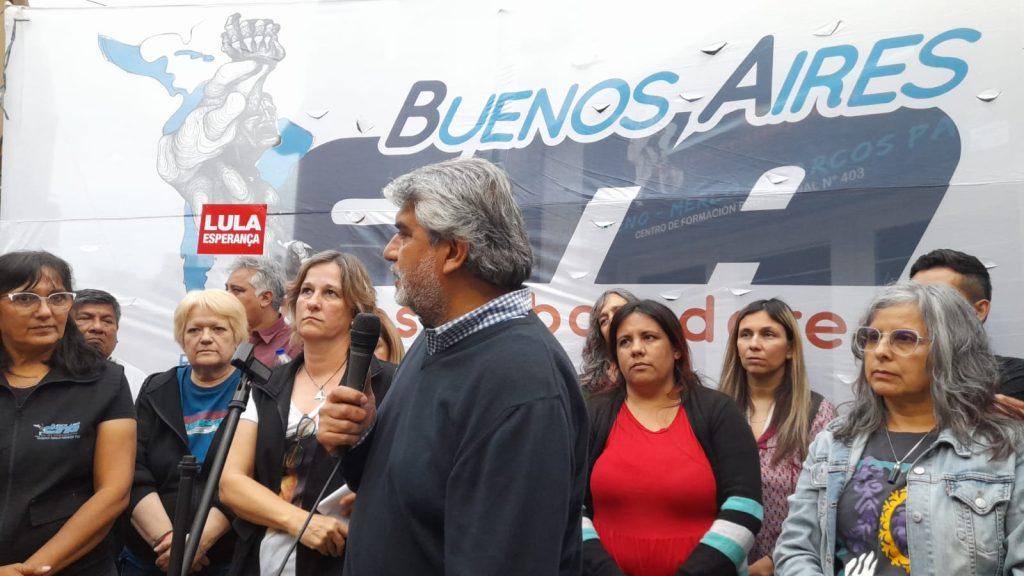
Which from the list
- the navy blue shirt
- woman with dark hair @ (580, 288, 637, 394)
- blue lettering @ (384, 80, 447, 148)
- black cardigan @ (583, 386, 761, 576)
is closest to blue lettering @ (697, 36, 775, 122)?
woman with dark hair @ (580, 288, 637, 394)

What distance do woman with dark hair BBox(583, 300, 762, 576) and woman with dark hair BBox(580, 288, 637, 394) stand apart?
322 millimetres

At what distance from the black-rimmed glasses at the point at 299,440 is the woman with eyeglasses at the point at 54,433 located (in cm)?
68

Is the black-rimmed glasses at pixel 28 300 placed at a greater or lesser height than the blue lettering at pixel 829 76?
lesser

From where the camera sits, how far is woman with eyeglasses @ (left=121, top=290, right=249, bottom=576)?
318 centimetres

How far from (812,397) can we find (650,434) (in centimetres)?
90

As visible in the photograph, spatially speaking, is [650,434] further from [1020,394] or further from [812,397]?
[1020,394]

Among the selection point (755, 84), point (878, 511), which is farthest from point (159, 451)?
point (755, 84)

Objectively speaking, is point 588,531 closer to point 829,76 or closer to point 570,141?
point 570,141

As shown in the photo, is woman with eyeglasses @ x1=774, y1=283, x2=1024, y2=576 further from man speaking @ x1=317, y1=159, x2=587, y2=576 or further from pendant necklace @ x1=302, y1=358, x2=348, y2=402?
pendant necklace @ x1=302, y1=358, x2=348, y2=402

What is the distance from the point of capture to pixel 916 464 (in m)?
2.25

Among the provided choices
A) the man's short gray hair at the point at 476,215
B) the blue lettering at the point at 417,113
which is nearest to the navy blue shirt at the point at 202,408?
the blue lettering at the point at 417,113

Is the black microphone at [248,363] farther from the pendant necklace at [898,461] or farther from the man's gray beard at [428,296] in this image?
the pendant necklace at [898,461]

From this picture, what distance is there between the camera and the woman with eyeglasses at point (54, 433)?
9.12 feet

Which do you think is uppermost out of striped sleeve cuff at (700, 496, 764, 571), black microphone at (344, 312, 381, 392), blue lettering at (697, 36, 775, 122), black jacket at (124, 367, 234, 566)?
blue lettering at (697, 36, 775, 122)
